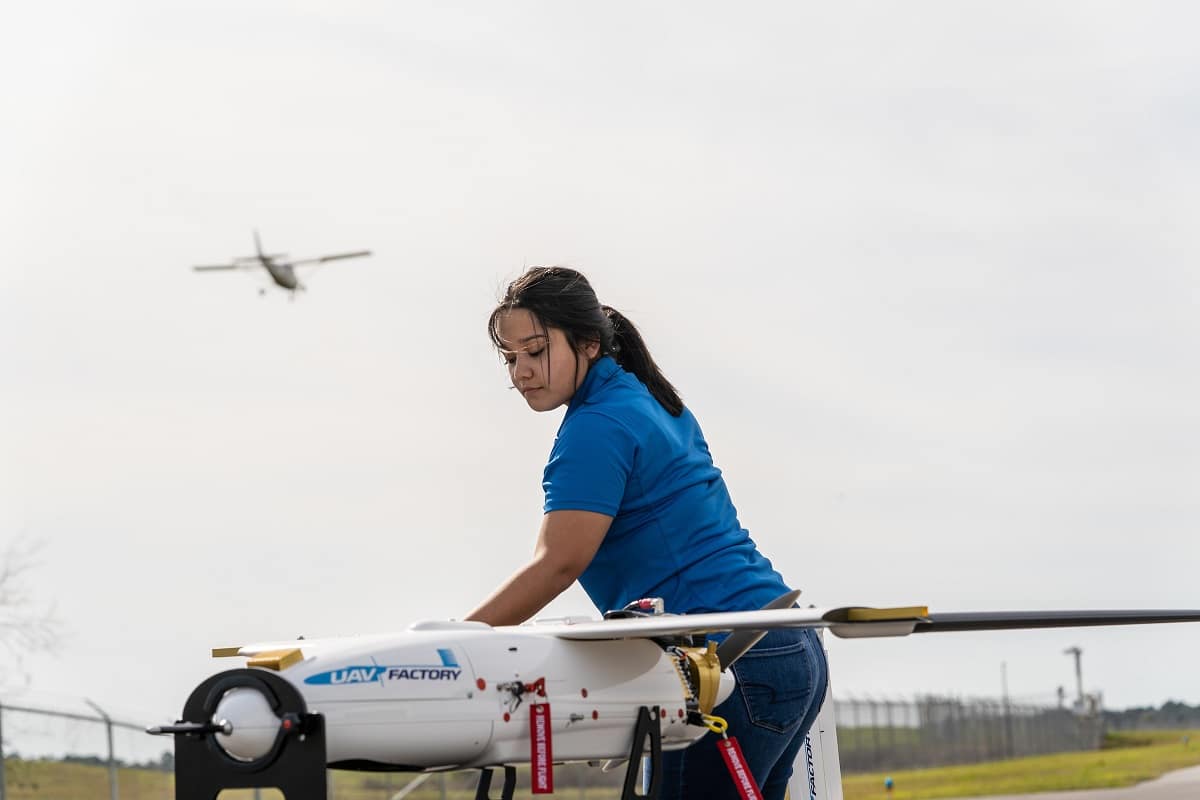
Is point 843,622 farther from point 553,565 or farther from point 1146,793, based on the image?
point 1146,793

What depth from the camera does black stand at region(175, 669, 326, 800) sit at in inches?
142

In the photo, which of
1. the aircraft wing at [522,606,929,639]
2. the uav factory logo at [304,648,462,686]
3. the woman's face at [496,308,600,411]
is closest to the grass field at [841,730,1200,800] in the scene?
the woman's face at [496,308,600,411]

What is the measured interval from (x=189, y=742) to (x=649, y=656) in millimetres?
1178

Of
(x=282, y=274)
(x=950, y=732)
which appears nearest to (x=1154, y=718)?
(x=950, y=732)

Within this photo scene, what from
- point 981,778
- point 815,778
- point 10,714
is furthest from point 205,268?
point 815,778

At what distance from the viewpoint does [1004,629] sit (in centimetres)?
412

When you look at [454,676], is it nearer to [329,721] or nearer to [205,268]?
[329,721]

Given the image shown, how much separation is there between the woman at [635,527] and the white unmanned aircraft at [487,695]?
0.09 metres

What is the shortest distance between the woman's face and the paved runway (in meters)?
18.0

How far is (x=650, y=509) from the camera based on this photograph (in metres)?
4.42

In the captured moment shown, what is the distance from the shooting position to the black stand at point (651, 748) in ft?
13.6

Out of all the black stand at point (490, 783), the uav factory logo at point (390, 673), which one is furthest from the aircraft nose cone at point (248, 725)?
the black stand at point (490, 783)

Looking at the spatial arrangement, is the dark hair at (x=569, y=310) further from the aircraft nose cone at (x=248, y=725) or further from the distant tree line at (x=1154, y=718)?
the distant tree line at (x=1154, y=718)

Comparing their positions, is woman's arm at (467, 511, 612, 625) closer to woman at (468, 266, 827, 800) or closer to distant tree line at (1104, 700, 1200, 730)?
woman at (468, 266, 827, 800)
